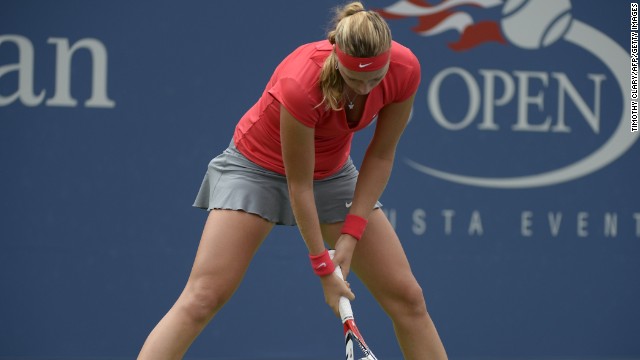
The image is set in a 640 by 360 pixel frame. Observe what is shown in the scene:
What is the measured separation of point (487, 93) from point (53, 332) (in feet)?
8.08

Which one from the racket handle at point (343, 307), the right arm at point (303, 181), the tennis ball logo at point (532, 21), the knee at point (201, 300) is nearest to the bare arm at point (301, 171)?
the right arm at point (303, 181)

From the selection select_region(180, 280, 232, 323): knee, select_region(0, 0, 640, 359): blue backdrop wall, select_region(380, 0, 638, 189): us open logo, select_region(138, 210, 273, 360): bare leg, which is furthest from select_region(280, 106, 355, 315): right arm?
select_region(380, 0, 638, 189): us open logo

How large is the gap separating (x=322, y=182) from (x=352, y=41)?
69 cm

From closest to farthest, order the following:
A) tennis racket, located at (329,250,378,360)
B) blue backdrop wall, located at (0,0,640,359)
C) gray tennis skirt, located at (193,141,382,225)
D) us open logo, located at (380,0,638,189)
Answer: tennis racket, located at (329,250,378,360) < gray tennis skirt, located at (193,141,382,225) < blue backdrop wall, located at (0,0,640,359) < us open logo, located at (380,0,638,189)

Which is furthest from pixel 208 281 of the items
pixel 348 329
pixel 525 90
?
pixel 525 90

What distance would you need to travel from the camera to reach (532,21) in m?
5.21

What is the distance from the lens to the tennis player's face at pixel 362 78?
8.91ft

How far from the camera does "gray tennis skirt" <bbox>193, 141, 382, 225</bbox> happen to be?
3.17 meters

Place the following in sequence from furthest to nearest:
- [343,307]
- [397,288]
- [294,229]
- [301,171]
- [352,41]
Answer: [294,229], [397,288], [343,307], [301,171], [352,41]

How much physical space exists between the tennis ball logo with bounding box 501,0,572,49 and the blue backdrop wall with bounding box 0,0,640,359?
10 mm

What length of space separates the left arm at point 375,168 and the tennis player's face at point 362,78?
0.95ft

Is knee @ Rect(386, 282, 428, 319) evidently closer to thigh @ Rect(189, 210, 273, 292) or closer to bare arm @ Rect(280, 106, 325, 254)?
bare arm @ Rect(280, 106, 325, 254)

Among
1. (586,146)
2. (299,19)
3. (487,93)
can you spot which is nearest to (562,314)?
(586,146)

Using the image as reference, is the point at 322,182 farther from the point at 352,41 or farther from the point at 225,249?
the point at 352,41
